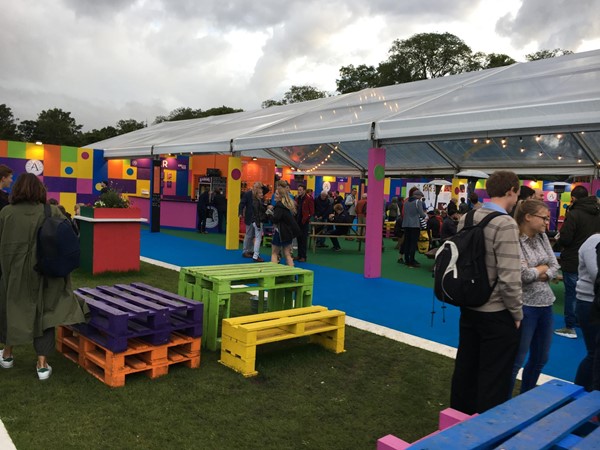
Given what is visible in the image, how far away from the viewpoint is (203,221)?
1638cm

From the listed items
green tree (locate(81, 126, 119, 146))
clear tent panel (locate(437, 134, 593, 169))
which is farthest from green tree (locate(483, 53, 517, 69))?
green tree (locate(81, 126, 119, 146))

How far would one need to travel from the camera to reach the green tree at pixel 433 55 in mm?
46406

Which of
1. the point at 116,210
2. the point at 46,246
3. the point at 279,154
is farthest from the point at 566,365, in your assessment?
the point at 279,154

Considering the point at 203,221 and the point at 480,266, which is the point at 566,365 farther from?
the point at 203,221

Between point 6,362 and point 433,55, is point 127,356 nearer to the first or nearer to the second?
point 6,362

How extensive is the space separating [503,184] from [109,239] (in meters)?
6.80

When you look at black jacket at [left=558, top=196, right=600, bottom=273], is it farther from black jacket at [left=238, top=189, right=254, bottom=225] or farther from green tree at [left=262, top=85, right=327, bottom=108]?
green tree at [left=262, top=85, right=327, bottom=108]

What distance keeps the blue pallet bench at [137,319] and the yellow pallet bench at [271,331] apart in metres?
0.31

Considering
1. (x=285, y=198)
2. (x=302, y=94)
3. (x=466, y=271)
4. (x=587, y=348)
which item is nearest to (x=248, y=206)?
(x=285, y=198)

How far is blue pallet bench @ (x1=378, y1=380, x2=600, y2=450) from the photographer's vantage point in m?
1.76

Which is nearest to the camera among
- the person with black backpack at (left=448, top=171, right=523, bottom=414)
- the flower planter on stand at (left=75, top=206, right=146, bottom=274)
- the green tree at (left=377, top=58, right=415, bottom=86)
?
the person with black backpack at (left=448, top=171, right=523, bottom=414)

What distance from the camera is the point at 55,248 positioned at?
369cm

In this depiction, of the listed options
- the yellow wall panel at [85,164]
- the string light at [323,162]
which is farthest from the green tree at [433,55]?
the yellow wall panel at [85,164]

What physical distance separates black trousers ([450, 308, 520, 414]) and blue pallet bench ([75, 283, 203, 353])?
226 cm
